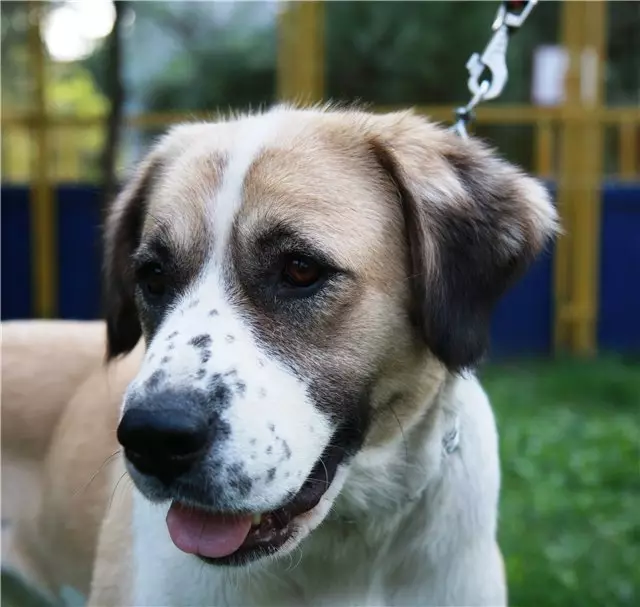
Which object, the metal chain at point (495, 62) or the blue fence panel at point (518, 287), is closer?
the metal chain at point (495, 62)

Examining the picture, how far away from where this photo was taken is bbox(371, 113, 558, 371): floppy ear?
7.47 feet

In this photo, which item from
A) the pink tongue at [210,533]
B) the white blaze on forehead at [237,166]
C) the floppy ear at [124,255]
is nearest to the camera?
the pink tongue at [210,533]

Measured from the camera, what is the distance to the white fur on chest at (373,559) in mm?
2350

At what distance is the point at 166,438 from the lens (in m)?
1.85

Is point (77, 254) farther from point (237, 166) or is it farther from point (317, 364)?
point (317, 364)

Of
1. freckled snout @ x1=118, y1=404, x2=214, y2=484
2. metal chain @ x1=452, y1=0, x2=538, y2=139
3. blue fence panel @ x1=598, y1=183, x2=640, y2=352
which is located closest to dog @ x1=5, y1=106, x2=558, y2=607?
freckled snout @ x1=118, y1=404, x2=214, y2=484

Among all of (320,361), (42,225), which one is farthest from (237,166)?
(42,225)

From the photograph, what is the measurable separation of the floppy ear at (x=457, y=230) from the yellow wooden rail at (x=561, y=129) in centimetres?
660

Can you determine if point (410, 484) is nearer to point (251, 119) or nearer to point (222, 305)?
point (222, 305)

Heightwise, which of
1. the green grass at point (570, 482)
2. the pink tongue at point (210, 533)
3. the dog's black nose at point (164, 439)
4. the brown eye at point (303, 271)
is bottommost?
the green grass at point (570, 482)

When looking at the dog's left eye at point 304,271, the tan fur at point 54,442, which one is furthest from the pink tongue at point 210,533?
the tan fur at point 54,442

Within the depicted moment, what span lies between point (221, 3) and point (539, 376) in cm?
458

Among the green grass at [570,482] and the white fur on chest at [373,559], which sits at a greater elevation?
the white fur on chest at [373,559]

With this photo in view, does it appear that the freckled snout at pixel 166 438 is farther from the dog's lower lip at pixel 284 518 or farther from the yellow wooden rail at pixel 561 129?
the yellow wooden rail at pixel 561 129
